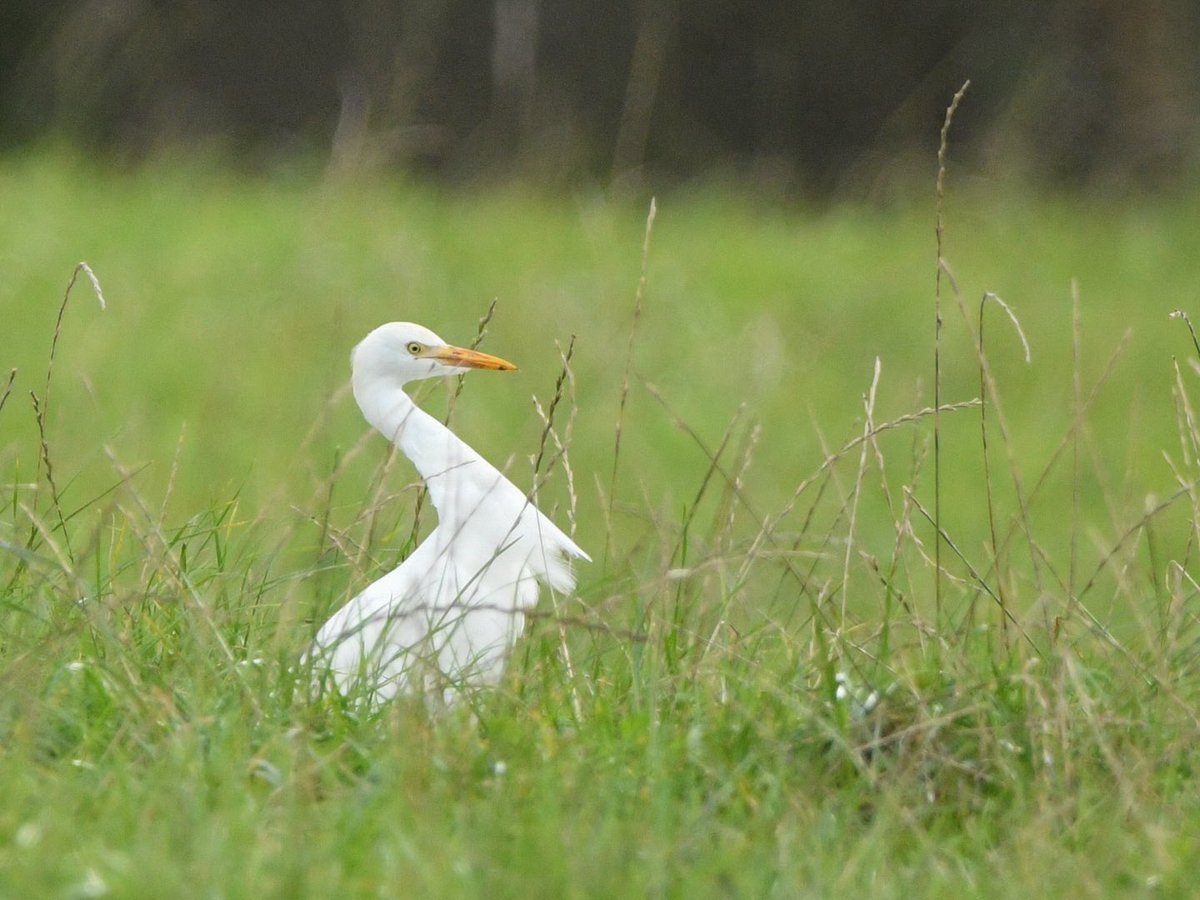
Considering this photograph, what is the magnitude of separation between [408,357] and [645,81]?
340 inches

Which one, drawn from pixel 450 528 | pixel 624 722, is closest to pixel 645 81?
pixel 450 528

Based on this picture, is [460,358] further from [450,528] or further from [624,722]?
[624,722]

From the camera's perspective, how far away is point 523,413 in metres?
7.96

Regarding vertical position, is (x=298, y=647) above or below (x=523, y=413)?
above

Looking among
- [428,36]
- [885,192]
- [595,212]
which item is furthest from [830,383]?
[428,36]

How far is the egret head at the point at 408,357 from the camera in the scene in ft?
11.0

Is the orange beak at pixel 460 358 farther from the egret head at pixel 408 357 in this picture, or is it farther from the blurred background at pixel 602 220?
the blurred background at pixel 602 220

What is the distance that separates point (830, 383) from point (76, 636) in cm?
608

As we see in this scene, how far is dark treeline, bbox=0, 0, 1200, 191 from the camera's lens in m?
11.8

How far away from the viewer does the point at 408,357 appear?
133 inches

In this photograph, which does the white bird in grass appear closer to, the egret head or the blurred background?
the egret head

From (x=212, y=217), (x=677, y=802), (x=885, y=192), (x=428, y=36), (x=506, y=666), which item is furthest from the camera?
(x=428, y=36)

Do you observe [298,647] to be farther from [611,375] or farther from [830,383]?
[830,383]

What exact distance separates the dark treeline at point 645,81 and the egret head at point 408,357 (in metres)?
7.98
